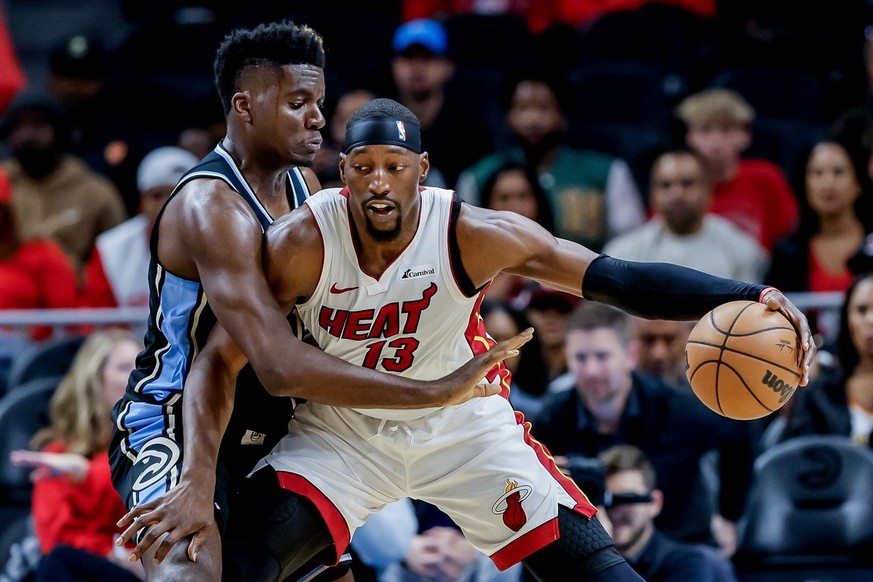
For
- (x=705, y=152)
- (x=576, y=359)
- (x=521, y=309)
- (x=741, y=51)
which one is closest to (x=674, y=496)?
(x=576, y=359)

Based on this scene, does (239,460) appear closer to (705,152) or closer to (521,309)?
(521,309)

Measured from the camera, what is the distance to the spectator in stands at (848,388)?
6.56 metres

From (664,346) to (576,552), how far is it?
2803 millimetres

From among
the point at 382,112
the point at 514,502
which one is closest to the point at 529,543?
the point at 514,502

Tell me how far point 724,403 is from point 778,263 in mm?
3301

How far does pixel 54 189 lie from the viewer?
8.84 m

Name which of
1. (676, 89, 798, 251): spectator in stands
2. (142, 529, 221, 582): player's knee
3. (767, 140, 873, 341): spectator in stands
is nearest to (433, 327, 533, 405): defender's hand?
(142, 529, 221, 582): player's knee

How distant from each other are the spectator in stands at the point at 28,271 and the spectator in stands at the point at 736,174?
A: 142 inches

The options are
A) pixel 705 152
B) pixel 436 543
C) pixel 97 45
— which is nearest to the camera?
pixel 436 543

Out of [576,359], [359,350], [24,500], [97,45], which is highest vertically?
[97,45]

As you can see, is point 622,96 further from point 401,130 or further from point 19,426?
→ point 401,130

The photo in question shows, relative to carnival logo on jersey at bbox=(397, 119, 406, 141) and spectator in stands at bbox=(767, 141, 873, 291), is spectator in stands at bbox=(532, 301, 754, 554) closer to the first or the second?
spectator in stands at bbox=(767, 141, 873, 291)

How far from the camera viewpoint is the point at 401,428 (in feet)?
14.9

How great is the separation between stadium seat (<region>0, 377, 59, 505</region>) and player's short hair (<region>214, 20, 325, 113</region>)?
278 centimetres
